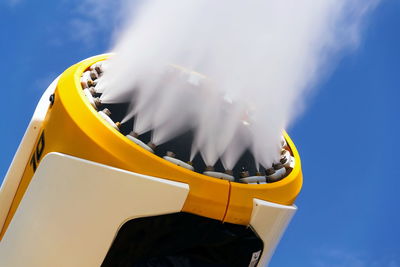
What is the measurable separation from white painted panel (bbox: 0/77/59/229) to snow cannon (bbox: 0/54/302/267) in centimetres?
26

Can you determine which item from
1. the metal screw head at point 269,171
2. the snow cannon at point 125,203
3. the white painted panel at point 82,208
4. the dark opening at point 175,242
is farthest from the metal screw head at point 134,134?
the metal screw head at point 269,171

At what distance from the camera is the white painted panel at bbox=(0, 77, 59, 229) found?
2258 mm

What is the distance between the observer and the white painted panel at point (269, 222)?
1.94 m

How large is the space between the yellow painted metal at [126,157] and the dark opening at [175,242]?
0.04m

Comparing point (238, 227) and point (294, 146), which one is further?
point (294, 146)

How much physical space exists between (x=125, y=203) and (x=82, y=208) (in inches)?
6.0

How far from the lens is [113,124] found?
6.20 feet

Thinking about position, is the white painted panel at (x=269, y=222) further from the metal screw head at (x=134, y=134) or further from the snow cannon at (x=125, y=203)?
the metal screw head at (x=134, y=134)

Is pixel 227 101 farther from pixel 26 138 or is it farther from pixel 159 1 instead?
pixel 26 138

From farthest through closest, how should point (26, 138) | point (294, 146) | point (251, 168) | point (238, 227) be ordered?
point (294, 146) → point (26, 138) → point (251, 168) → point (238, 227)

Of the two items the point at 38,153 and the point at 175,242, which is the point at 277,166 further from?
the point at 38,153

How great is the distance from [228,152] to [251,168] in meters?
0.14

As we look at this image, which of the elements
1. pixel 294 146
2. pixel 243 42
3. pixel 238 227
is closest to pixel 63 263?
pixel 238 227

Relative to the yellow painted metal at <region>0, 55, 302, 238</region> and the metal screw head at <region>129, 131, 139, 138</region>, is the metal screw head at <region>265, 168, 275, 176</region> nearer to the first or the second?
the yellow painted metal at <region>0, 55, 302, 238</region>
